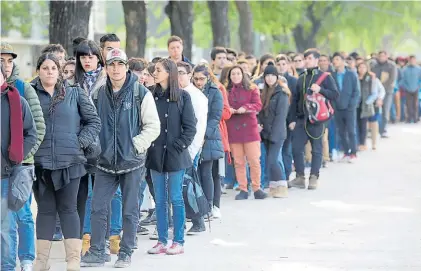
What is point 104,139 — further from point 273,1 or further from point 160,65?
point 273,1

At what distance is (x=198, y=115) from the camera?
37.9 feet

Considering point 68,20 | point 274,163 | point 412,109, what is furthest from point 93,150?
point 412,109

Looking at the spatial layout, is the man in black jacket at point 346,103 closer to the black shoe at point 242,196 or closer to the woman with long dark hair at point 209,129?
the black shoe at point 242,196

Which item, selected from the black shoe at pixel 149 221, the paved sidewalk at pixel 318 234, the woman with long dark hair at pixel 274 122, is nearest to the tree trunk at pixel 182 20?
the paved sidewalk at pixel 318 234

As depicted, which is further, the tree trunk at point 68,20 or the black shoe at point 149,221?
the tree trunk at point 68,20

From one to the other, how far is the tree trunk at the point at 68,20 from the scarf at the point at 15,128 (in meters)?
8.42

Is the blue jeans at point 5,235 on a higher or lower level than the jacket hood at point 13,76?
lower

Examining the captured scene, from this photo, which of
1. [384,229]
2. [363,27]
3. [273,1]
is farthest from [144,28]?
[363,27]

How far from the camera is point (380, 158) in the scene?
21.7 metres

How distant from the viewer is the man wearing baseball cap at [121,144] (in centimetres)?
986

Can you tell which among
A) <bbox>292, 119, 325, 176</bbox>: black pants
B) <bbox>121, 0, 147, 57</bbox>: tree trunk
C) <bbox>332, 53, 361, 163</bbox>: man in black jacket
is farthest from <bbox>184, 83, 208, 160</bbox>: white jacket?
<bbox>121, 0, 147, 57</bbox>: tree trunk

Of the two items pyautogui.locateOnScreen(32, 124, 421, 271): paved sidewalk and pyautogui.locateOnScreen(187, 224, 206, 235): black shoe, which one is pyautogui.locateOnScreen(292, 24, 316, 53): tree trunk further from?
pyautogui.locateOnScreen(187, 224, 206, 235): black shoe

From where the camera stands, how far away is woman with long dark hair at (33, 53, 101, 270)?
9.27 meters

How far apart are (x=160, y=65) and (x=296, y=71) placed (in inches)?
340
